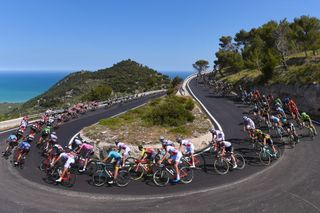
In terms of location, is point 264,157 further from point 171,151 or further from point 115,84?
point 115,84

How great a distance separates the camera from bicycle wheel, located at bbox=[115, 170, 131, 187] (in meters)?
14.4

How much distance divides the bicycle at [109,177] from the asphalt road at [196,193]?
0.42m

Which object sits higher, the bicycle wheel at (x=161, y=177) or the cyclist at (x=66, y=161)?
the cyclist at (x=66, y=161)

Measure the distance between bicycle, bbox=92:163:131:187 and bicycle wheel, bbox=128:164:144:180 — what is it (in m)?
0.63

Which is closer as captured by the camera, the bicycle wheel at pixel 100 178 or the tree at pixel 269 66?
the bicycle wheel at pixel 100 178

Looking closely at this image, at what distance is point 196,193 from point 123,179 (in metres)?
3.71

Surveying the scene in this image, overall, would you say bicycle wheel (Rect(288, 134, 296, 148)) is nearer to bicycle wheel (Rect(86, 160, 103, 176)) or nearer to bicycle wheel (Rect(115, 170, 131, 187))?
bicycle wheel (Rect(115, 170, 131, 187))

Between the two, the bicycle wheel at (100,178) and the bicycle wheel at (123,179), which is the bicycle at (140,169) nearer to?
the bicycle wheel at (123,179)

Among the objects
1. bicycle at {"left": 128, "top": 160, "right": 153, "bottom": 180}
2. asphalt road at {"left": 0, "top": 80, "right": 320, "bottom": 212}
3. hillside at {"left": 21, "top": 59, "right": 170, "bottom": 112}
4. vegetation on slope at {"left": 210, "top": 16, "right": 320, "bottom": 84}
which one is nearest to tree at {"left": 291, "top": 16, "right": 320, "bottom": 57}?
vegetation on slope at {"left": 210, "top": 16, "right": 320, "bottom": 84}

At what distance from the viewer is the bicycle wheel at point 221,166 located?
15355mm

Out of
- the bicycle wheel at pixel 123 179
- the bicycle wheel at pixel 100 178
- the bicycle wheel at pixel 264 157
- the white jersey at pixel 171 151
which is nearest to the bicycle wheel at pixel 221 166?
the bicycle wheel at pixel 264 157

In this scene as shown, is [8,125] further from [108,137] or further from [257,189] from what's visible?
[257,189]

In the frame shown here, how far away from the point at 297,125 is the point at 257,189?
40.8 feet

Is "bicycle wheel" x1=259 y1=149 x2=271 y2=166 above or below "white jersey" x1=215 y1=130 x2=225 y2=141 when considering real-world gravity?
below
